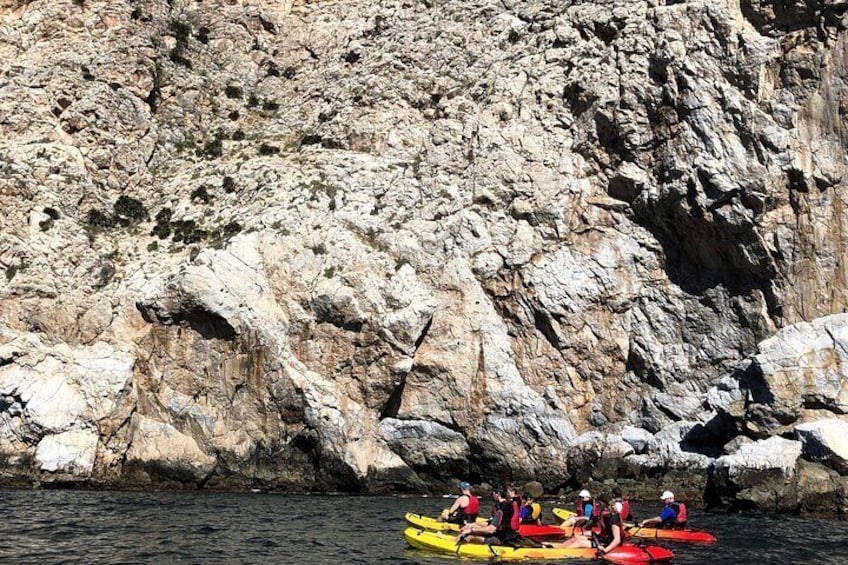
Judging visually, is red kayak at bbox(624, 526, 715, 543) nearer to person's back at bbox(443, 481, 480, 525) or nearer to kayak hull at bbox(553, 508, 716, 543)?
kayak hull at bbox(553, 508, 716, 543)

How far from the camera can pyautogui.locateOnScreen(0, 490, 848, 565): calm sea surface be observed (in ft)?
69.6

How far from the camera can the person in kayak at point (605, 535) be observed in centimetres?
2243

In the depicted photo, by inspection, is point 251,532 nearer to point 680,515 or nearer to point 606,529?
point 606,529

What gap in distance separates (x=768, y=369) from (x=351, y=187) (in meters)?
23.2

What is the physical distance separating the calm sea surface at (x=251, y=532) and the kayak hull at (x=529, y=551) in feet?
1.39

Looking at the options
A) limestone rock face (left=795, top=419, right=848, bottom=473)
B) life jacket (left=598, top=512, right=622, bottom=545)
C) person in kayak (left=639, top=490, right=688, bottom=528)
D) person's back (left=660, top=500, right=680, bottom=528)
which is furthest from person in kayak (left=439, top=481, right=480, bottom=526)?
limestone rock face (left=795, top=419, right=848, bottom=473)

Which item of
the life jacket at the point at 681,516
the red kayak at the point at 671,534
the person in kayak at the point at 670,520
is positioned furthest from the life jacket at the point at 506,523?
the life jacket at the point at 681,516

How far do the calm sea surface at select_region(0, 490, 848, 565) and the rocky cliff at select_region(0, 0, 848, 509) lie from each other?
3817mm

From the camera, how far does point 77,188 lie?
46.4 m

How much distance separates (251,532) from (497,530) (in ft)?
24.1

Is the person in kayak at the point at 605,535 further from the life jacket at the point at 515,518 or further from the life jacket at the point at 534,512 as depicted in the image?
the life jacket at the point at 534,512

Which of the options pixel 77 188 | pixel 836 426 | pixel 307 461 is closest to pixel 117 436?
pixel 307 461

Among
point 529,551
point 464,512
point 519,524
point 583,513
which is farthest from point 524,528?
point 529,551

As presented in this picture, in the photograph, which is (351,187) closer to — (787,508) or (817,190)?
(817,190)
